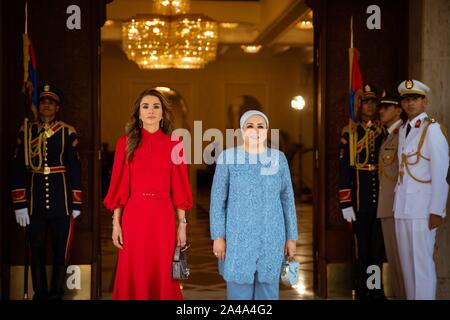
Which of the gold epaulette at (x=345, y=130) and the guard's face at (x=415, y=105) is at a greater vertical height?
the guard's face at (x=415, y=105)

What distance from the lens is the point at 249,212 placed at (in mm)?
4191

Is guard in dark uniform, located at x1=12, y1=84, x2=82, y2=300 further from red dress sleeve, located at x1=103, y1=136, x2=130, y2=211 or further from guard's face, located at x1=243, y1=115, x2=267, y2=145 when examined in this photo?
guard's face, located at x1=243, y1=115, x2=267, y2=145

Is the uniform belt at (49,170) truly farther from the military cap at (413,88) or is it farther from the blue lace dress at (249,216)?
the military cap at (413,88)

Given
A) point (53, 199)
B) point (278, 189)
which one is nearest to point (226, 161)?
point (278, 189)

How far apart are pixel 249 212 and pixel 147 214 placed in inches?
25.7

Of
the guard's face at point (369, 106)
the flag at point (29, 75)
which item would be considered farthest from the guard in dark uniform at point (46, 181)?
the guard's face at point (369, 106)

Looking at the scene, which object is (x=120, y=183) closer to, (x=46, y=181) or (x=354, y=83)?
(x=46, y=181)

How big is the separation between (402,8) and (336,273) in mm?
2292

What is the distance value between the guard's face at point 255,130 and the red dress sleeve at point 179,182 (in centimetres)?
54

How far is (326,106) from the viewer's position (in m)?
6.76

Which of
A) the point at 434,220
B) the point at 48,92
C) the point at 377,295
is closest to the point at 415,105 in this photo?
the point at 434,220

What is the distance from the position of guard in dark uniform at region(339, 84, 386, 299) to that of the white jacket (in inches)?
33.5

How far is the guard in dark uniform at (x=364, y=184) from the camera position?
6.52 meters

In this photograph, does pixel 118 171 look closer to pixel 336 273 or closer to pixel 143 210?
pixel 143 210
